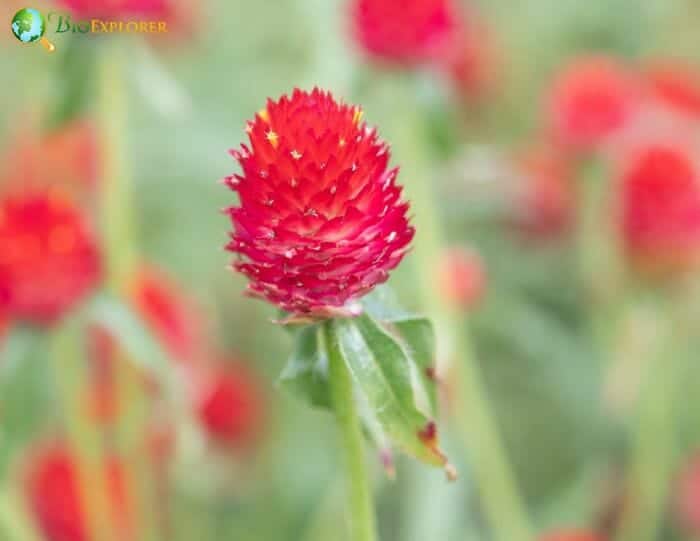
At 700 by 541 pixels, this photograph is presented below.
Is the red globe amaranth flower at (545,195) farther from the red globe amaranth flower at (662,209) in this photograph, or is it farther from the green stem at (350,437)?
the green stem at (350,437)

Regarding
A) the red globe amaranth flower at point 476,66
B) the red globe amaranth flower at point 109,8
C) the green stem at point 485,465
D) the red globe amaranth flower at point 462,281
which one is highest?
the red globe amaranth flower at point 476,66

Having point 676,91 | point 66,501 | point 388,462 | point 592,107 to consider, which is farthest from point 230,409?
point 388,462

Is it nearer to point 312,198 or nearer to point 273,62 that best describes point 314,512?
point 273,62

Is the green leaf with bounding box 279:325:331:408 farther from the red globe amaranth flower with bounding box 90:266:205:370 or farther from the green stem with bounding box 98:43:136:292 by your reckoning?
the red globe amaranth flower with bounding box 90:266:205:370

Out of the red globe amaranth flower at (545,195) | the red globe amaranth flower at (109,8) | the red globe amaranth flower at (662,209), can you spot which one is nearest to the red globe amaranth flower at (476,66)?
the red globe amaranth flower at (545,195)

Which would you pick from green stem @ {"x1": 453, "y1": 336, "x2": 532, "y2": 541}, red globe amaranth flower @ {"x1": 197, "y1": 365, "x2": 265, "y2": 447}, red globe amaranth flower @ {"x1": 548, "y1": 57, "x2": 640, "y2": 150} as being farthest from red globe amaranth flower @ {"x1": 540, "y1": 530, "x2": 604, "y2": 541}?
red globe amaranth flower @ {"x1": 548, "y1": 57, "x2": 640, "y2": 150}

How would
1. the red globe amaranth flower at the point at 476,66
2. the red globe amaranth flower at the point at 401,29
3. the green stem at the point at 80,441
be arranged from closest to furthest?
the green stem at the point at 80,441
the red globe amaranth flower at the point at 401,29
the red globe amaranth flower at the point at 476,66

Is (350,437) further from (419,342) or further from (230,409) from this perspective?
(230,409)
